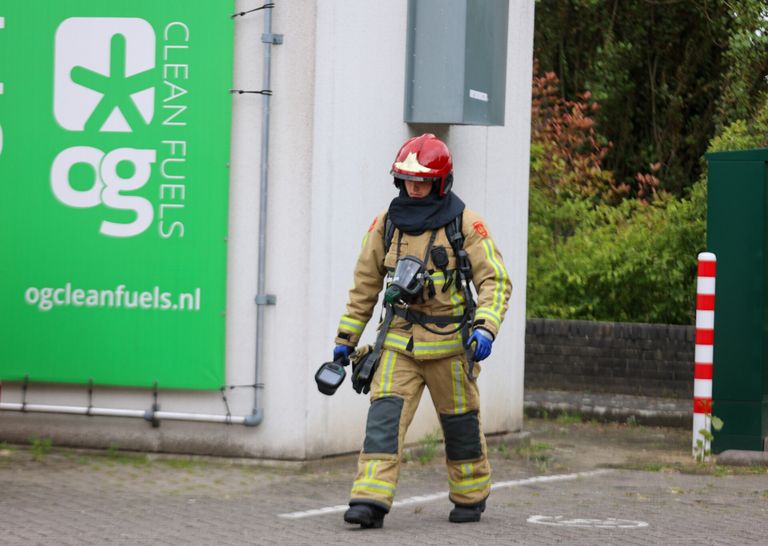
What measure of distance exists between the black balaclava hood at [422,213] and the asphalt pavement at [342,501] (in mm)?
1524

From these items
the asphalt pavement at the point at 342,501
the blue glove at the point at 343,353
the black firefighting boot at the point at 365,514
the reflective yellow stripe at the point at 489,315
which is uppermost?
the reflective yellow stripe at the point at 489,315

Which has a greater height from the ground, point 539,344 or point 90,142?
point 90,142

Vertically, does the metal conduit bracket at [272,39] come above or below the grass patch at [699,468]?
above

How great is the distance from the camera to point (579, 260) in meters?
16.7

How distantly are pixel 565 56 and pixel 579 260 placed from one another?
9452 mm

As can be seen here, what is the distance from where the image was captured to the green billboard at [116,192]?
32.6 feet

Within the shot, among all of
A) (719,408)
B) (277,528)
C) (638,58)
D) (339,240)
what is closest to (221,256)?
(339,240)

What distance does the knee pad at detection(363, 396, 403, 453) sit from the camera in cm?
782

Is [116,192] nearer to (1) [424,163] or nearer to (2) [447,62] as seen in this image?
(2) [447,62]

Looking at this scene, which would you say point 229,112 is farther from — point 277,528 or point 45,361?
point 277,528

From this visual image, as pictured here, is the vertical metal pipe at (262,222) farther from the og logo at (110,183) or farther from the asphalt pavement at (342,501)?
the og logo at (110,183)

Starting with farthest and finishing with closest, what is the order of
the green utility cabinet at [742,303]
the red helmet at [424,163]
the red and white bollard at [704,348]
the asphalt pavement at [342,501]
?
1. the green utility cabinet at [742,303]
2. the red and white bollard at [704,348]
3. the red helmet at [424,163]
4. the asphalt pavement at [342,501]

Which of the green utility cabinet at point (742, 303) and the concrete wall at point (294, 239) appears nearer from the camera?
the concrete wall at point (294, 239)

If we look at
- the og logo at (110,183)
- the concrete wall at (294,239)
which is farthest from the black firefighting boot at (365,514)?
the og logo at (110,183)
